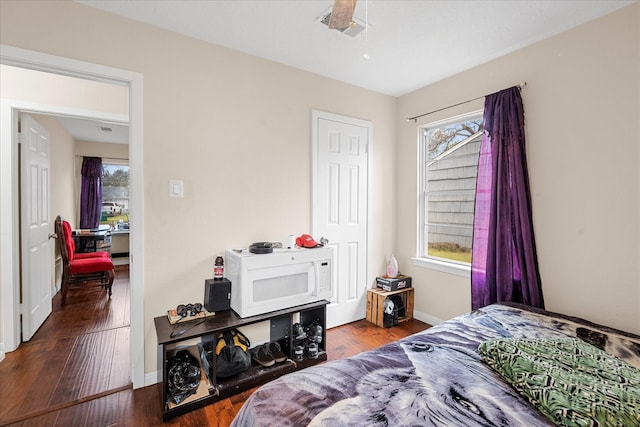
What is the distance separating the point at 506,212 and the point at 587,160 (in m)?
0.60

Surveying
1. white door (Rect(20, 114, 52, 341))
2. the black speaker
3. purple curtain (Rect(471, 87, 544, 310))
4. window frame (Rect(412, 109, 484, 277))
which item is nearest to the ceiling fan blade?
the black speaker

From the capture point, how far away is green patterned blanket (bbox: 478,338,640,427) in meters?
0.95

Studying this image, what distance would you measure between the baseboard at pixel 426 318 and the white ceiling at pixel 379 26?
8.14ft

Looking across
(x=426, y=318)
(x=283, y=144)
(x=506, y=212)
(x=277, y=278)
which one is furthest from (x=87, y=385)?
(x=506, y=212)

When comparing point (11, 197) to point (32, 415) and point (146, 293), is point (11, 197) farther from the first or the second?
point (32, 415)

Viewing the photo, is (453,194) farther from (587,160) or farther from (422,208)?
(587,160)

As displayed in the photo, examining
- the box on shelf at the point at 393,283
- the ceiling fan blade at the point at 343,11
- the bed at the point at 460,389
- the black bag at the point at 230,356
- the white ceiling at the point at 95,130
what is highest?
the white ceiling at the point at 95,130

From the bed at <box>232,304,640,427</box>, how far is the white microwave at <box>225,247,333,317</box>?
92 cm

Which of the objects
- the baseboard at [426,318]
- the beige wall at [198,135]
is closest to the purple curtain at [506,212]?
the baseboard at [426,318]

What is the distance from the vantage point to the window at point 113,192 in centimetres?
632

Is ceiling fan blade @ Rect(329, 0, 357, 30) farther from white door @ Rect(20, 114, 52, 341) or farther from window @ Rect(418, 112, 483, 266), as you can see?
white door @ Rect(20, 114, 52, 341)

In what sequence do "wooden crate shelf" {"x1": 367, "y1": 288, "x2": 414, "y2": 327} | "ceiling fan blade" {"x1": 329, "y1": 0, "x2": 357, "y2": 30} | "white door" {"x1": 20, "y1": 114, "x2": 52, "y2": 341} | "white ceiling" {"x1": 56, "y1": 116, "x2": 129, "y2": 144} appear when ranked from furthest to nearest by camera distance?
"white ceiling" {"x1": 56, "y1": 116, "x2": 129, "y2": 144}
"wooden crate shelf" {"x1": 367, "y1": 288, "x2": 414, "y2": 327}
"white door" {"x1": 20, "y1": 114, "x2": 52, "y2": 341}
"ceiling fan blade" {"x1": 329, "y1": 0, "x2": 357, "y2": 30}

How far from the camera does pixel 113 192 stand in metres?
6.43

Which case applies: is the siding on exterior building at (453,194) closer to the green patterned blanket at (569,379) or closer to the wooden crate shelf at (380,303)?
the wooden crate shelf at (380,303)
